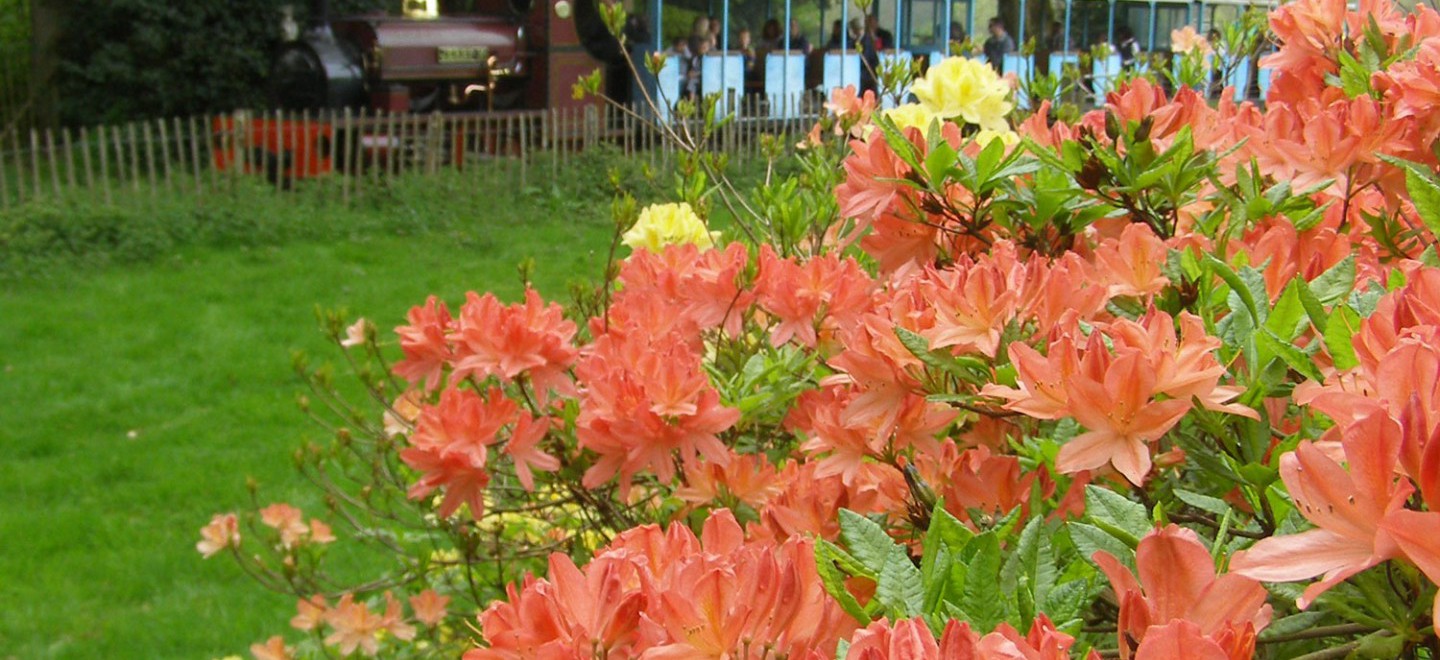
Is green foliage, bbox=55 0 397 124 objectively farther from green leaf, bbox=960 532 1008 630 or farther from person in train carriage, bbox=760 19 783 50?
green leaf, bbox=960 532 1008 630

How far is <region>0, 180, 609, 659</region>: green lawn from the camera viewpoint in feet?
15.4

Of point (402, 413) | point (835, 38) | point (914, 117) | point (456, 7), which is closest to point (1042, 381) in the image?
point (914, 117)

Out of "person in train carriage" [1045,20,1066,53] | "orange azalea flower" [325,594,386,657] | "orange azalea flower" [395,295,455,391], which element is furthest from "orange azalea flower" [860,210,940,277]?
"person in train carriage" [1045,20,1066,53]

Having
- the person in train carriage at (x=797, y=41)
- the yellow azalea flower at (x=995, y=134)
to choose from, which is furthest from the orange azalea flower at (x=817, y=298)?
the person in train carriage at (x=797, y=41)

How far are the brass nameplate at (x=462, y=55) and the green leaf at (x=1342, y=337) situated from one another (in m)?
12.8

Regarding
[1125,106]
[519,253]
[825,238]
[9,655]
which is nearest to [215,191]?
[519,253]

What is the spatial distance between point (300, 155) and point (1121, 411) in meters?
11.3

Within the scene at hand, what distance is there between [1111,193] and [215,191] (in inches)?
392

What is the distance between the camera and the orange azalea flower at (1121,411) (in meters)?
0.99

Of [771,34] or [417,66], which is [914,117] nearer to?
[417,66]

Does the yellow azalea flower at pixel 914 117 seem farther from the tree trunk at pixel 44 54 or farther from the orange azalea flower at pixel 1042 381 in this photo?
the tree trunk at pixel 44 54

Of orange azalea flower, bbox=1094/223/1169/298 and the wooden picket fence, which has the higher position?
orange azalea flower, bbox=1094/223/1169/298

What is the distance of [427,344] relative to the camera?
1.96 meters

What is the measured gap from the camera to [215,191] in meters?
10.6
